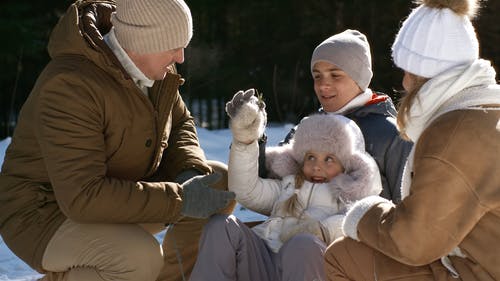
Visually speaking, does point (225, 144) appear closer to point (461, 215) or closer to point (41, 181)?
point (41, 181)

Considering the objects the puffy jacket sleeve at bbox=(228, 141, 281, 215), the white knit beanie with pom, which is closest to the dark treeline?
the puffy jacket sleeve at bbox=(228, 141, 281, 215)

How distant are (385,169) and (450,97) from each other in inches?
42.5

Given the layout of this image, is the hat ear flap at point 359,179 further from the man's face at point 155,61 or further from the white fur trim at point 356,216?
the man's face at point 155,61

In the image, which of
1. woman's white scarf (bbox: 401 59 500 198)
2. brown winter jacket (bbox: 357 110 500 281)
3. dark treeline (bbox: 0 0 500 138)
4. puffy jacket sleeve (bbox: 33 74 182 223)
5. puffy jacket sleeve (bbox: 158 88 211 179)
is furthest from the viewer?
dark treeline (bbox: 0 0 500 138)

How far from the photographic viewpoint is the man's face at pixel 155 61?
10.8 ft

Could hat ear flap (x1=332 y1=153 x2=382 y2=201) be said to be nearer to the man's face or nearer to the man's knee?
the man's knee

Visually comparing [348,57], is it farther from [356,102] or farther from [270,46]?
[270,46]

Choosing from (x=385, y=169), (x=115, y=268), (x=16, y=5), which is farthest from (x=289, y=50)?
(x=115, y=268)

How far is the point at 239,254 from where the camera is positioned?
3.21 meters

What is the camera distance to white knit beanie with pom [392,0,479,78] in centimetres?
264

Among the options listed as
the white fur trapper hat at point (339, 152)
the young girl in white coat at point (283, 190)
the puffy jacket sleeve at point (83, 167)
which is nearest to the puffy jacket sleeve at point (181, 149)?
the young girl in white coat at point (283, 190)

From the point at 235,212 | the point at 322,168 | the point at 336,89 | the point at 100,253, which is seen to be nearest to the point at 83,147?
the point at 100,253

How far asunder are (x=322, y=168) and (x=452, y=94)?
0.99 m

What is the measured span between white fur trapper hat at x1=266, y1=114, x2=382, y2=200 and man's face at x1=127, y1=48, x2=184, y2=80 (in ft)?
2.09
